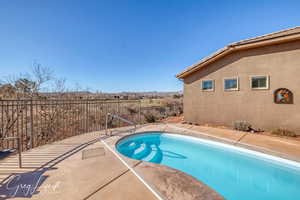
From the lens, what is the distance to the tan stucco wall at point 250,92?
5523 mm

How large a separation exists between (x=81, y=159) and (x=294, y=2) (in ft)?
36.5

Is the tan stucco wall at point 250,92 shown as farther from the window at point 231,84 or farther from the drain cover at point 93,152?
the drain cover at point 93,152

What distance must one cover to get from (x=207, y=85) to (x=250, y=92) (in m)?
2.26

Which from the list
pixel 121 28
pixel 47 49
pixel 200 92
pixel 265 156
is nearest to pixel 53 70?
pixel 47 49

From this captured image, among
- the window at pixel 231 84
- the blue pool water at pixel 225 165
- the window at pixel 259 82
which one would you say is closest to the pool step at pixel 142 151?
the blue pool water at pixel 225 165

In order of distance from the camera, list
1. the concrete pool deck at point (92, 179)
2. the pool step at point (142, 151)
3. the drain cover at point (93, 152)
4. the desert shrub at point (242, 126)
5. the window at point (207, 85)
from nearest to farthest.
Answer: the concrete pool deck at point (92, 179) → the drain cover at point (93, 152) → the pool step at point (142, 151) → the desert shrub at point (242, 126) → the window at point (207, 85)

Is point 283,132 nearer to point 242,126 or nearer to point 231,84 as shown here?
point 242,126

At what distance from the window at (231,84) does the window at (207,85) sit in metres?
A: 0.71

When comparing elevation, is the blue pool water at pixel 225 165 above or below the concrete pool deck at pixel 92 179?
below

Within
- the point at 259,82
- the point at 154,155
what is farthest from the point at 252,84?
the point at 154,155

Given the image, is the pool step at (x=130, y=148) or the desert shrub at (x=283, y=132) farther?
the desert shrub at (x=283, y=132)

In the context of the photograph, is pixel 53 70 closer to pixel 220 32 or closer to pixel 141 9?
pixel 141 9

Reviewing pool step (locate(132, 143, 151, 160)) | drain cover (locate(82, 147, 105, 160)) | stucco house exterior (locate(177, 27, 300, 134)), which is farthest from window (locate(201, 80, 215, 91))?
drain cover (locate(82, 147, 105, 160))

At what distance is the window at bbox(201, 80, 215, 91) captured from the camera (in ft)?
25.7
